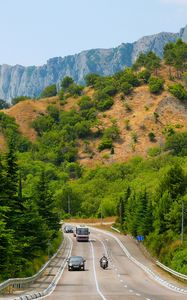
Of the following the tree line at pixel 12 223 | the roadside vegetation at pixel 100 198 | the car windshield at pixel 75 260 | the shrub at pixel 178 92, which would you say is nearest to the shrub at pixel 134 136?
the roadside vegetation at pixel 100 198

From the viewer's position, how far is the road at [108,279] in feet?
103

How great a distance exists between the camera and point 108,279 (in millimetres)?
47250

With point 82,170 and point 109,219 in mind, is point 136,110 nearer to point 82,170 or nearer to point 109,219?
point 82,170

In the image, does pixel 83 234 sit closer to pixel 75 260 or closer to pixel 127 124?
pixel 75 260

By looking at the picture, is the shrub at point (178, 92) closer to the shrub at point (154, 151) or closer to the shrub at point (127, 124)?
the shrub at point (127, 124)

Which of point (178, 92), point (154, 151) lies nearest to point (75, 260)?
point (154, 151)

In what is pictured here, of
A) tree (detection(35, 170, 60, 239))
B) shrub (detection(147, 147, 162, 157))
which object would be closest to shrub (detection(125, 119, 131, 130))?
shrub (detection(147, 147, 162, 157))

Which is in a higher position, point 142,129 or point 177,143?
point 142,129

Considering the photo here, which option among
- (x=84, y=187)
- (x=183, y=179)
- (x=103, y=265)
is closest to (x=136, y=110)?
(x=84, y=187)

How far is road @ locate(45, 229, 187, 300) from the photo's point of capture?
1232 inches

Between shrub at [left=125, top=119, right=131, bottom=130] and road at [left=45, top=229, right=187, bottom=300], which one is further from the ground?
shrub at [left=125, top=119, right=131, bottom=130]

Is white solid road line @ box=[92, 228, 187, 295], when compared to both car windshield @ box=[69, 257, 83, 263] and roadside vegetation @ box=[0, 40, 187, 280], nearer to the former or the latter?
roadside vegetation @ box=[0, 40, 187, 280]

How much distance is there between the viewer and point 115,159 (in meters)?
184

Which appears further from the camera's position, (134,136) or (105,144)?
(105,144)
